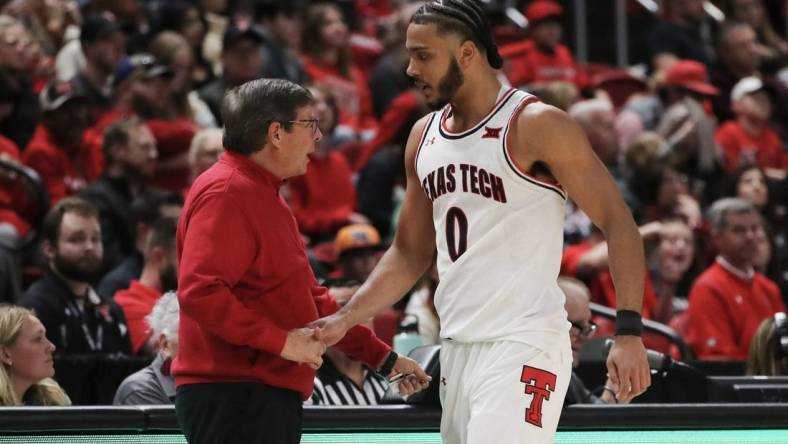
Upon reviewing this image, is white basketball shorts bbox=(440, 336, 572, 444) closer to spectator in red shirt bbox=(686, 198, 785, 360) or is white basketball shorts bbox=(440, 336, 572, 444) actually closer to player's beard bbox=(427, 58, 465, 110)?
player's beard bbox=(427, 58, 465, 110)

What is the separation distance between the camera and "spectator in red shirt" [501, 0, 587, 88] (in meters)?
12.1

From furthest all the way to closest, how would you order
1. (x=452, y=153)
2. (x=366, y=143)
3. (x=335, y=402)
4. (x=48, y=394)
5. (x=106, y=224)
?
(x=366, y=143), (x=106, y=224), (x=335, y=402), (x=48, y=394), (x=452, y=153)

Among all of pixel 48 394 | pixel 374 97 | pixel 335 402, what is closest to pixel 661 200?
pixel 374 97

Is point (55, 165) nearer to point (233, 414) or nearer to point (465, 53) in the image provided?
point (465, 53)

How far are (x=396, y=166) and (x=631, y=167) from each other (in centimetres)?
169

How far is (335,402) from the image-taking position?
19.5 feet

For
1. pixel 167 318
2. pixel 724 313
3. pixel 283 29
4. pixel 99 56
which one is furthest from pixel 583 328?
pixel 283 29

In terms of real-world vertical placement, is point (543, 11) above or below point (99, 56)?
above

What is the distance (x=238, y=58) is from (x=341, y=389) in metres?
4.59

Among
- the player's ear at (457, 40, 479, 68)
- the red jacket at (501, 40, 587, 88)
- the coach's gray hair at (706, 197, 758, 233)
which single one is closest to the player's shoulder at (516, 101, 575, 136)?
the player's ear at (457, 40, 479, 68)

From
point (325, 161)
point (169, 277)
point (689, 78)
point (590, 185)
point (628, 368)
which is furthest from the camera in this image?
point (689, 78)

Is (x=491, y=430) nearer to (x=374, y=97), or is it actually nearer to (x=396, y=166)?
(x=396, y=166)

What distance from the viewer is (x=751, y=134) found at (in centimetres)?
1180

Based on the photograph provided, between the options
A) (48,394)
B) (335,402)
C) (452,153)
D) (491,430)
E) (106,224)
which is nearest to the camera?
(491,430)
